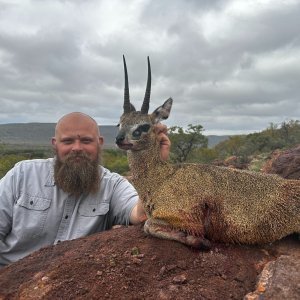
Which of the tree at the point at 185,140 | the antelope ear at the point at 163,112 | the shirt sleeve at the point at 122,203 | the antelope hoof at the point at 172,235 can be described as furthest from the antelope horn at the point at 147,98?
the tree at the point at 185,140

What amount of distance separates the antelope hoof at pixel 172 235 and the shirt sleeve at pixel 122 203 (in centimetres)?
223

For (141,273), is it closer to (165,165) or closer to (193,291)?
(193,291)

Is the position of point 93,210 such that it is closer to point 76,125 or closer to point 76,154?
point 76,154

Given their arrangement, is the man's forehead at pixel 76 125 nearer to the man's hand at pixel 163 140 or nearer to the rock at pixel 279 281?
the man's hand at pixel 163 140

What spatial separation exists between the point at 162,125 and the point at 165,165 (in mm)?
822

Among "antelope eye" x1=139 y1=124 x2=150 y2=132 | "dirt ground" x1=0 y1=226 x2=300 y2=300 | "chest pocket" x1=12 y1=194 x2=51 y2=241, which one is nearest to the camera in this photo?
"dirt ground" x1=0 y1=226 x2=300 y2=300

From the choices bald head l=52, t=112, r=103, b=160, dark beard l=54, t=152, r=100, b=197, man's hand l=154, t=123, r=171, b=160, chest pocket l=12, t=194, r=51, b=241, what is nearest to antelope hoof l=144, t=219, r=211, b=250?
man's hand l=154, t=123, r=171, b=160

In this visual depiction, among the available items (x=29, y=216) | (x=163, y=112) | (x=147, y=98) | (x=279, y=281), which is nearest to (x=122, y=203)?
(x=29, y=216)

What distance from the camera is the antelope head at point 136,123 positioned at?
23.6 feet

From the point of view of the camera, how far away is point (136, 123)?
7.32 metres

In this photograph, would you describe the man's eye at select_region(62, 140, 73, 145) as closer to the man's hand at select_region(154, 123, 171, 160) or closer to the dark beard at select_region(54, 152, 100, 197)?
the dark beard at select_region(54, 152, 100, 197)

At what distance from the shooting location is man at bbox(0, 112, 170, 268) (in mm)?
8289

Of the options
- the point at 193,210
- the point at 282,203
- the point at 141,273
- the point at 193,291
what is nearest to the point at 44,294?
the point at 141,273

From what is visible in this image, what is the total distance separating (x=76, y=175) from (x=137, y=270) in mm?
3639
